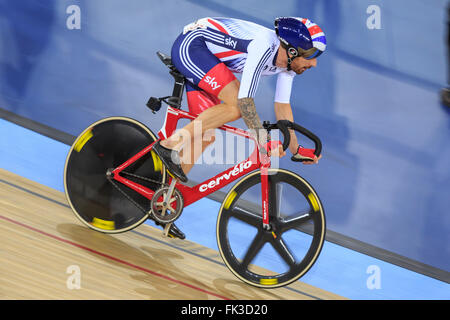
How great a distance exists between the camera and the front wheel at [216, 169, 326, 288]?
2.84 m

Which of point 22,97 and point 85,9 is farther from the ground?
point 85,9

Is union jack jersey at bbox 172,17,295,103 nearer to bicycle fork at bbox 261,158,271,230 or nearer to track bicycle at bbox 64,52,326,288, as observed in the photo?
track bicycle at bbox 64,52,326,288

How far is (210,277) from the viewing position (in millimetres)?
3000

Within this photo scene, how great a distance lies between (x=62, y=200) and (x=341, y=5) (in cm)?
265

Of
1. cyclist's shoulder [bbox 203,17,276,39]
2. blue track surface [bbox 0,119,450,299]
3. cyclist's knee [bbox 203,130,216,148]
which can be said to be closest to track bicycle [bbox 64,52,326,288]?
cyclist's knee [bbox 203,130,216,148]

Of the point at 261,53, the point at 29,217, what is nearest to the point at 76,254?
the point at 29,217

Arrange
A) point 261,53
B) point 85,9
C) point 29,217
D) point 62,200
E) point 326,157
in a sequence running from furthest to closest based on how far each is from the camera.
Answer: point 85,9
point 326,157
point 62,200
point 29,217
point 261,53

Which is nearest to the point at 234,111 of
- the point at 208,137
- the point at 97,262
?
the point at 208,137

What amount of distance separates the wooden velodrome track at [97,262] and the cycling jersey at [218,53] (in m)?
0.95

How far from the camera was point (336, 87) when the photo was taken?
445cm

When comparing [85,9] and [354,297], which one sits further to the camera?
[85,9]

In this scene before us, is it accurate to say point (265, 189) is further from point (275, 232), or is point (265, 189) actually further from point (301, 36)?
point (301, 36)

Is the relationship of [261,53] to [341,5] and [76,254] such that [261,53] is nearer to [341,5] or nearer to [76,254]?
[76,254]

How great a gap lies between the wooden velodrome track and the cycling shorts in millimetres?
936
